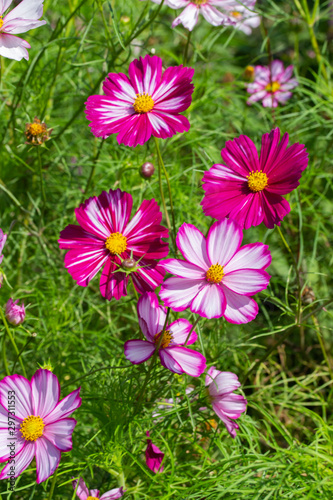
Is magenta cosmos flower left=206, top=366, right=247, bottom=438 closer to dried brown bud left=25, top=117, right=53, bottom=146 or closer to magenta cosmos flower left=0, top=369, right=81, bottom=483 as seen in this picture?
magenta cosmos flower left=0, top=369, right=81, bottom=483

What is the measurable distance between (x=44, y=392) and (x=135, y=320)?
40 cm

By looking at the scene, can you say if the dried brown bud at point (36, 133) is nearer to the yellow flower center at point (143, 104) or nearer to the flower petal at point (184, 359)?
the yellow flower center at point (143, 104)

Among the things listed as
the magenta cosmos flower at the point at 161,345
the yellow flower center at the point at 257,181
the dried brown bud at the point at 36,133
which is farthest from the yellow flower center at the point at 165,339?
the dried brown bud at the point at 36,133

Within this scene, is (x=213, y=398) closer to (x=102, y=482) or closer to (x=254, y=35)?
(x=102, y=482)

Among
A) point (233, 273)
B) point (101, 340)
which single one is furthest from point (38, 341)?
point (233, 273)

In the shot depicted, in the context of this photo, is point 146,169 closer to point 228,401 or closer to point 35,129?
point 35,129

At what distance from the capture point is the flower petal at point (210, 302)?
559 millimetres

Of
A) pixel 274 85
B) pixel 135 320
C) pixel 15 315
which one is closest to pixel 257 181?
pixel 15 315

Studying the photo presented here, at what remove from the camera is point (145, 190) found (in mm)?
1073

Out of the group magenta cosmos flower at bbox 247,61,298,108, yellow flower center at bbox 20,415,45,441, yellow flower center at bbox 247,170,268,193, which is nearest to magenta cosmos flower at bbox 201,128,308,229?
yellow flower center at bbox 247,170,268,193

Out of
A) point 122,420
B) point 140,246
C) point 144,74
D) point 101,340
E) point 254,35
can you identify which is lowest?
point 122,420

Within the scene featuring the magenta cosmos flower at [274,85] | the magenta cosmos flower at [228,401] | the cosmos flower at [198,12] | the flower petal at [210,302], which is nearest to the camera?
the flower petal at [210,302]

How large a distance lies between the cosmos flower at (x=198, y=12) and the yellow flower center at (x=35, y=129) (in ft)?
0.96

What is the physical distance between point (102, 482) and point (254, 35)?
1.86 m
